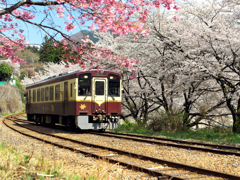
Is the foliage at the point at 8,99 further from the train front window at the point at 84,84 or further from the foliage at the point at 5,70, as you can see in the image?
the train front window at the point at 84,84

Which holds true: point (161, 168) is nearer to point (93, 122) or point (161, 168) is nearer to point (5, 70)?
point (93, 122)

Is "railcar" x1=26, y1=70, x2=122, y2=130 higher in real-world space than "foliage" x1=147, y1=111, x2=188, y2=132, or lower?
higher

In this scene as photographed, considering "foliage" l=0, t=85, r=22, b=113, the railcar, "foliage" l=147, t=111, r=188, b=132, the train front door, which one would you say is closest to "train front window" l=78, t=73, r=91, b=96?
the railcar

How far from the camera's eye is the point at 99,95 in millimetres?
12914

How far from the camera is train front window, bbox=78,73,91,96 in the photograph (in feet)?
40.8

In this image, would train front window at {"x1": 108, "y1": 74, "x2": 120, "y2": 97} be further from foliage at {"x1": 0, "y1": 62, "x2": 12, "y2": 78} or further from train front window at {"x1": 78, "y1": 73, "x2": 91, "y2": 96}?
foliage at {"x1": 0, "y1": 62, "x2": 12, "y2": 78}

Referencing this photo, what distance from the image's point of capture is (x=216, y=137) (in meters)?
10.8

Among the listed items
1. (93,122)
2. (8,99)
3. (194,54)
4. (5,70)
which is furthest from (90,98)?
(5,70)

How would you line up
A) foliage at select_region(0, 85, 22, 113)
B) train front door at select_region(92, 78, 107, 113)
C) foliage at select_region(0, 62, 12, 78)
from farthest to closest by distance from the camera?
foliage at select_region(0, 62, 12, 78) → foliage at select_region(0, 85, 22, 113) → train front door at select_region(92, 78, 107, 113)

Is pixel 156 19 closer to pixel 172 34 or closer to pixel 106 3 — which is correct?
pixel 172 34

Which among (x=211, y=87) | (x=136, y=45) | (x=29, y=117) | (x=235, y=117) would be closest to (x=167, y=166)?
(x=235, y=117)

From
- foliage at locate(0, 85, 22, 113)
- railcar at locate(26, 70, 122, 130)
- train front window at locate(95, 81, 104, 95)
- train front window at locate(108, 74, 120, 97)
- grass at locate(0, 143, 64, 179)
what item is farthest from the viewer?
foliage at locate(0, 85, 22, 113)

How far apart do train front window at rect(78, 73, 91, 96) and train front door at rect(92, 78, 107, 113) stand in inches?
11.2

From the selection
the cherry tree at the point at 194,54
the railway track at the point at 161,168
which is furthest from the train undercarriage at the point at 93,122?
the railway track at the point at 161,168
